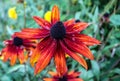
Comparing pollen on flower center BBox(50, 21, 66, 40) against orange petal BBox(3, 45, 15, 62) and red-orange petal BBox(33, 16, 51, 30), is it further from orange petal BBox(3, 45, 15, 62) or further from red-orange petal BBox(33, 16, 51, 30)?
orange petal BBox(3, 45, 15, 62)

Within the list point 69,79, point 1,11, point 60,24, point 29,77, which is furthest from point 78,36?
point 1,11

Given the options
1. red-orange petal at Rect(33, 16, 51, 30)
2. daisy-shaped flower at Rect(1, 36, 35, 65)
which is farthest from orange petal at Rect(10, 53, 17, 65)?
Answer: red-orange petal at Rect(33, 16, 51, 30)

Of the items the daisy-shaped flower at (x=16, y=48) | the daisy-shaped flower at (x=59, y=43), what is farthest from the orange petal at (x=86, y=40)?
the daisy-shaped flower at (x=16, y=48)

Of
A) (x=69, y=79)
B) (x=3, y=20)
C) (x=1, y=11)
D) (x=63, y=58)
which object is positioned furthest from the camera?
(x=1, y=11)

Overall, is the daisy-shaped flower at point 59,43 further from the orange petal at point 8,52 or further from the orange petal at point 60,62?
the orange petal at point 8,52

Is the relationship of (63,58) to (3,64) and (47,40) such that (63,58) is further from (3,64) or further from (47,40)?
(3,64)

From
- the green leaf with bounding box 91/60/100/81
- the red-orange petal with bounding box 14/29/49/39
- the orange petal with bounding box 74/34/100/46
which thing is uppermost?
the red-orange petal with bounding box 14/29/49/39
